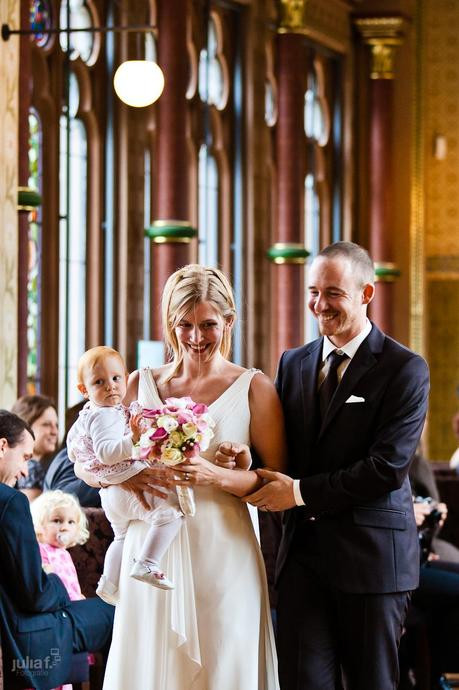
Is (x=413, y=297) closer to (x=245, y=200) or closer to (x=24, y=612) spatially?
(x=245, y=200)

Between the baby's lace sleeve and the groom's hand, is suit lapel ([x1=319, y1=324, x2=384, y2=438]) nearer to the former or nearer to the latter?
the groom's hand

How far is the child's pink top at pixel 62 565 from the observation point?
601 centimetres

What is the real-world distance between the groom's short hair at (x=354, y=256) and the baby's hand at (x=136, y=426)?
0.77m

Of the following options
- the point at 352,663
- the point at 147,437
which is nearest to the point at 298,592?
the point at 352,663

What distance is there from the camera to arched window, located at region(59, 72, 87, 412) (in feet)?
45.1

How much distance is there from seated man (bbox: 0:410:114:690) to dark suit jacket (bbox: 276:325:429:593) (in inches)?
44.5

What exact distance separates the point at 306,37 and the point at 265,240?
3.00 metres

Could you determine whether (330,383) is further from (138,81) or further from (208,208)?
(208,208)

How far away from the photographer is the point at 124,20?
1415 cm

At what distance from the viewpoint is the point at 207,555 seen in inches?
174

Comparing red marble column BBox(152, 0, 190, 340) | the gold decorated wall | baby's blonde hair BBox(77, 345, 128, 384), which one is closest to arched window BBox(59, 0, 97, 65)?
red marble column BBox(152, 0, 190, 340)

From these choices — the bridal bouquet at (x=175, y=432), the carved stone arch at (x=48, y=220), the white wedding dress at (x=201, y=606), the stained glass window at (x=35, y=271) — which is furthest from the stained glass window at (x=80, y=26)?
the bridal bouquet at (x=175, y=432)

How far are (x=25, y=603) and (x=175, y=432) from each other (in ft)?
4.97

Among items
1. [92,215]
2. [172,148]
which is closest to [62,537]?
[172,148]
